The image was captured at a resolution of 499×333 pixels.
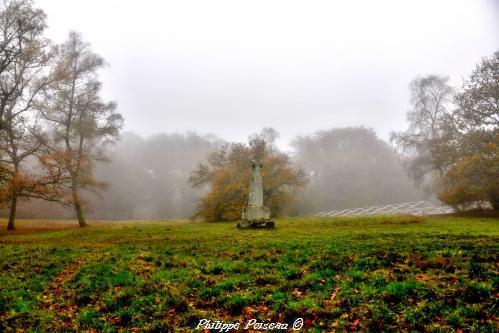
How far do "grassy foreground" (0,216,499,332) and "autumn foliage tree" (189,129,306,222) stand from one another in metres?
22.7

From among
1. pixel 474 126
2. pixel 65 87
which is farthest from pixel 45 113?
pixel 474 126

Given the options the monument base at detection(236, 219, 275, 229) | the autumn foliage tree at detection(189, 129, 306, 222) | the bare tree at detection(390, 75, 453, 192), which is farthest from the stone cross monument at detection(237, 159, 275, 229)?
the bare tree at detection(390, 75, 453, 192)

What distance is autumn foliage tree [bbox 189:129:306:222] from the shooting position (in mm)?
34844

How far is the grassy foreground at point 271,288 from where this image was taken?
6.12m

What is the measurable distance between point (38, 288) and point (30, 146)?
20.1 meters

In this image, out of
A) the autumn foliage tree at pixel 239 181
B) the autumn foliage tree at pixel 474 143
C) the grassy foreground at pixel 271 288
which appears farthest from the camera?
the autumn foliage tree at pixel 239 181

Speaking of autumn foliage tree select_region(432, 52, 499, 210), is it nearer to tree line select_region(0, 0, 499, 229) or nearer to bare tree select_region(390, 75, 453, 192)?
tree line select_region(0, 0, 499, 229)

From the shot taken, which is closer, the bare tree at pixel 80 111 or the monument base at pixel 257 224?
the monument base at pixel 257 224

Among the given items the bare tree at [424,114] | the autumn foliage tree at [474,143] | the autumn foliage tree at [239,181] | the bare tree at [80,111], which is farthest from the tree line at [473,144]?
the bare tree at [80,111]

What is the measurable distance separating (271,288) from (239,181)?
95.3 feet

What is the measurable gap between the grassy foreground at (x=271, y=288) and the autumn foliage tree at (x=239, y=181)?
894 inches

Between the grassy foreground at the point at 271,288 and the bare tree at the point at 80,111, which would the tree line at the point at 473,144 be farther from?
the bare tree at the point at 80,111

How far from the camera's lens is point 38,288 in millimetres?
8992

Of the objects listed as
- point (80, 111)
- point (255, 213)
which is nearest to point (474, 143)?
point (255, 213)
